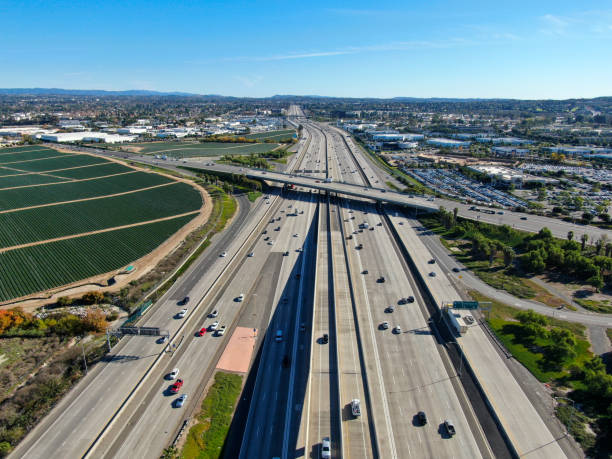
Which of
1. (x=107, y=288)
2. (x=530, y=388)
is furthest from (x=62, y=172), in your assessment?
(x=530, y=388)

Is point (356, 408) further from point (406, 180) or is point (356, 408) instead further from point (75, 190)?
point (75, 190)

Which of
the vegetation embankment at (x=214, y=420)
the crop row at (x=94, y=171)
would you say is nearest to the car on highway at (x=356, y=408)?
the vegetation embankment at (x=214, y=420)

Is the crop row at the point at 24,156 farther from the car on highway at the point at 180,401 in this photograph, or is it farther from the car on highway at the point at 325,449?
the car on highway at the point at 325,449

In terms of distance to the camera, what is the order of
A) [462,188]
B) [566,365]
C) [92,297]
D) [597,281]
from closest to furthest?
[566,365]
[92,297]
[597,281]
[462,188]

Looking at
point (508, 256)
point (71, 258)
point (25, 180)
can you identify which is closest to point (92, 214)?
point (71, 258)

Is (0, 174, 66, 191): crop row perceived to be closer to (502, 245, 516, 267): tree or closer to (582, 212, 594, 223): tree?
(502, 245, 516, 267): tree
